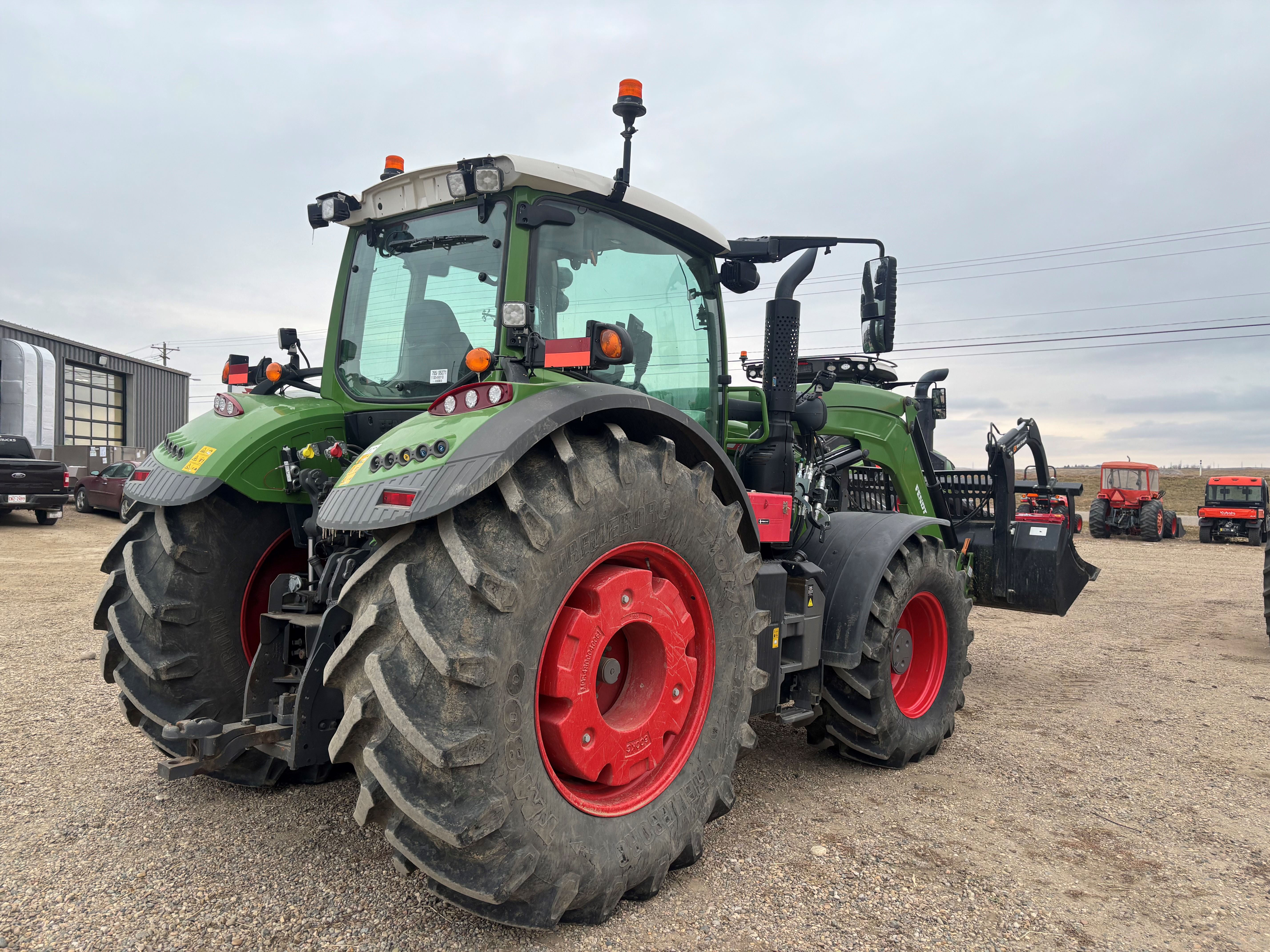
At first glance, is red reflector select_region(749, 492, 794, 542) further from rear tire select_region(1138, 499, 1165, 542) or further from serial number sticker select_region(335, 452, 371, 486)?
rear tire select_region(1138, 499, 1165, 542)

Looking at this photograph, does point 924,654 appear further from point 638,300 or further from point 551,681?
point 551,681

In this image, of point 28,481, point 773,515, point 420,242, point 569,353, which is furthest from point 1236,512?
point 28,481

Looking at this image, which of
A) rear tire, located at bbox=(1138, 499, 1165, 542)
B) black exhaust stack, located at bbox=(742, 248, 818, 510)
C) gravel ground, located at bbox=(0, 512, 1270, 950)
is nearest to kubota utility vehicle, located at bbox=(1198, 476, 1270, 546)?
rear tire, located at bbox=(1138, 499, 1165, 542)

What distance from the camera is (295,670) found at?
10.1 ft

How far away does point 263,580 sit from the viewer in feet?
11.4

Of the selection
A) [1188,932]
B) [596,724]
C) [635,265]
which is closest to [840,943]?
[596,724]

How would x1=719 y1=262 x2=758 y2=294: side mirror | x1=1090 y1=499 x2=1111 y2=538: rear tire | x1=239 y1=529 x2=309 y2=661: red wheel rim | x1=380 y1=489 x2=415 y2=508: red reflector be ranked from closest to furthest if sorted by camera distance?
x1=380 y1=489 x2=415 y2=508: red reflector < x1=239 y1=529 x2=309 y2=661: red wheel rim < x1=719 y1=262 x2=758 y2=294: side mirror < x1=1090 y1=499 x2=1111 y2=538: rear tire

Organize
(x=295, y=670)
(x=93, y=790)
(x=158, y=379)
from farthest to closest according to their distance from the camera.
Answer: (x=158, y=379)
(x=93, y=790)
(x=295, y=670)

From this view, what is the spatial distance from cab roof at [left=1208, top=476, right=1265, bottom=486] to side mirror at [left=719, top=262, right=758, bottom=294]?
23407 mm

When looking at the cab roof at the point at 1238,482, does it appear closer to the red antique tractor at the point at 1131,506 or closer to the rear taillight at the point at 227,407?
the red antique tractor at the point at 1131,506

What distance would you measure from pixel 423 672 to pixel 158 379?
117 feet

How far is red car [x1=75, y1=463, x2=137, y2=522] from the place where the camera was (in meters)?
20.4

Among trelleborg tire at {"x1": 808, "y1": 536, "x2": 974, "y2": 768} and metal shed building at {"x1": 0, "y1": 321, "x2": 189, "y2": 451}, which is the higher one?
metal shed building at {"x1": 0, "y1": 321, "x2": 189, "y2": 451}

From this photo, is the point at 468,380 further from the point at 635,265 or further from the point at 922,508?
the point at 922,508
